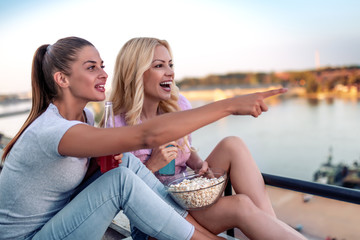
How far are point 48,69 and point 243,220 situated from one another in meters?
0.93

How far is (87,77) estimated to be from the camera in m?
1.36

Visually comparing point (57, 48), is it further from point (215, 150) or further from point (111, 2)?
point (111, 2)

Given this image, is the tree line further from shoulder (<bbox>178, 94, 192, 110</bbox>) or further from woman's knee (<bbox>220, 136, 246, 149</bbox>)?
woman's knee (<bbox>220, 136, 246, 149</bbox>)

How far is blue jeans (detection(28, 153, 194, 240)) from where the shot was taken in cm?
120

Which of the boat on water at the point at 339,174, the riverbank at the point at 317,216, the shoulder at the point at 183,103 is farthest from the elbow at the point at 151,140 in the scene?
the boat on water at the point at 339,174

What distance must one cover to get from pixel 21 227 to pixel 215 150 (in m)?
0.89

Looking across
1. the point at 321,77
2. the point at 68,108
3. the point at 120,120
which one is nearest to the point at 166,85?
the point at 120,120

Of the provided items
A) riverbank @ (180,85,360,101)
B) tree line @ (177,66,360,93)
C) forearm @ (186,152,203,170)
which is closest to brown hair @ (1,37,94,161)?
forearm @ (186,152,203,170)

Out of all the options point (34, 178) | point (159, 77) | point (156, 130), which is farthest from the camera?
point (159, 77)

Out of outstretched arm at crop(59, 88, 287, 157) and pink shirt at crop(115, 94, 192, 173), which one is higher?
outstretched arm at crop(59, 88, 287, 157)

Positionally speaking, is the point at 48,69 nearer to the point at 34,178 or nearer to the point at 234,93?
the point at 34,178

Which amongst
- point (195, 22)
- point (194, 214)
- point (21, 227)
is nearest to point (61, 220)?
point (21, 227)

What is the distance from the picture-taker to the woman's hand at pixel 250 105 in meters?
1.01

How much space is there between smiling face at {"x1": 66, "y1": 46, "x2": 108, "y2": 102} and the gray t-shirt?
0.13 metres
